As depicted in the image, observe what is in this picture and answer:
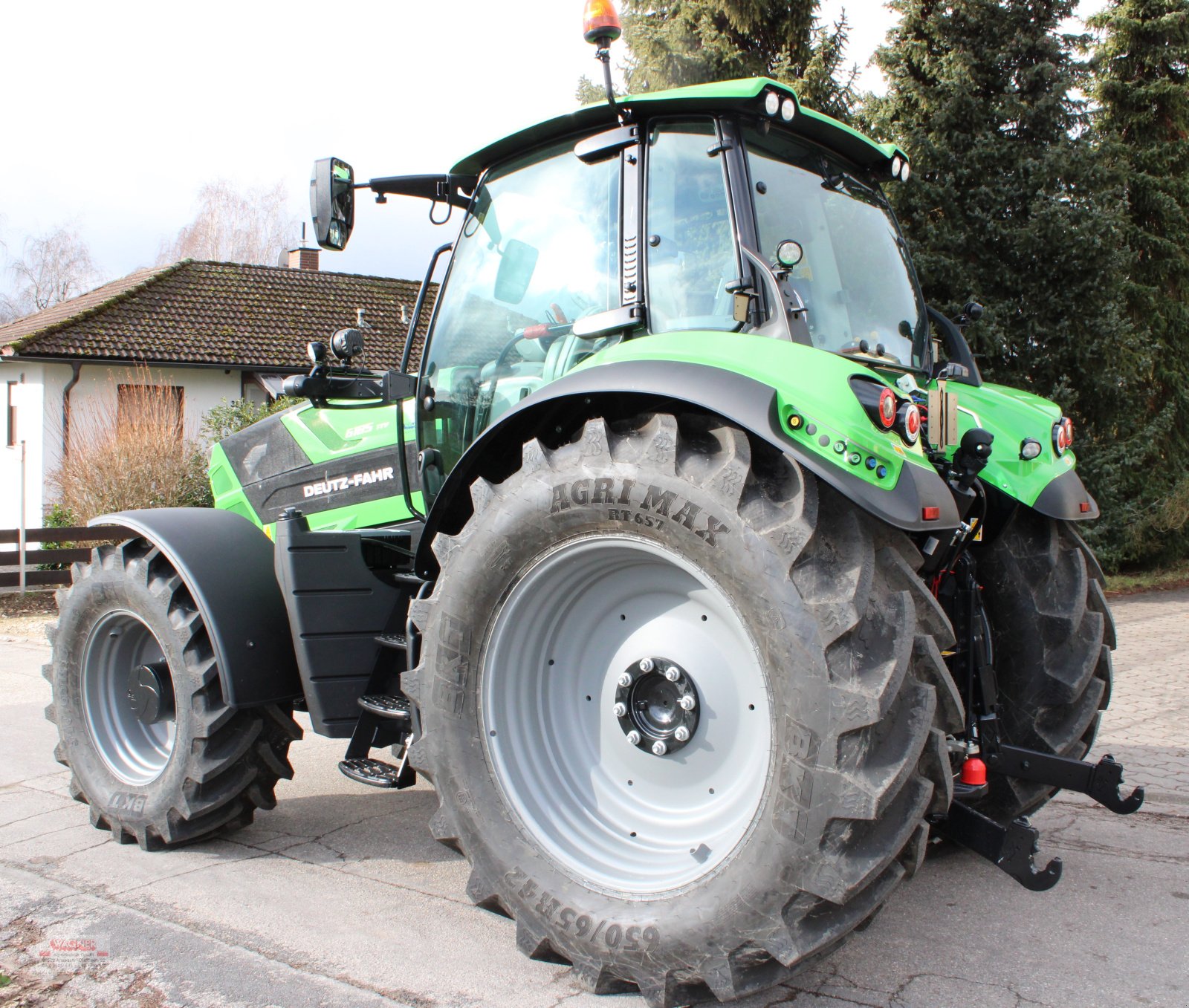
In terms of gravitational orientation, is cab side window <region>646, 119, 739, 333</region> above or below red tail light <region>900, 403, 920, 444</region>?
above

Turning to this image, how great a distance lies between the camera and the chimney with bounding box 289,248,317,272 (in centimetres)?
2962

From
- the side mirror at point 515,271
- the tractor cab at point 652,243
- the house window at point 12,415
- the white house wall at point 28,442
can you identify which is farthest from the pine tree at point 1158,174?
the house window at point 12,415

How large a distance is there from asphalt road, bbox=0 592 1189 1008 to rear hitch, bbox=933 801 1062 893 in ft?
1.14

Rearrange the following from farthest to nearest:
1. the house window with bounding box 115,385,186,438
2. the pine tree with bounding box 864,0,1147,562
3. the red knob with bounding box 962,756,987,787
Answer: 1. the house window with bounding box 115,385,186,438
2. the pine tree with bounding box 864,0,1147,562
3. the red knob with bounding box 962,756,987,787

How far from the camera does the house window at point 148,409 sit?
1634 cm

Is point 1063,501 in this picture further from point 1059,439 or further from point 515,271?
point 515,271

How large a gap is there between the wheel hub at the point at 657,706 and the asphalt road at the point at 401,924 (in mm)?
663

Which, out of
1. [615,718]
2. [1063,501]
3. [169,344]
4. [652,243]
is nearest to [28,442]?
[169,344]

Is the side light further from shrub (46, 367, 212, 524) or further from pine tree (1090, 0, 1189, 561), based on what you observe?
shrub (46, 367, 212, 524)

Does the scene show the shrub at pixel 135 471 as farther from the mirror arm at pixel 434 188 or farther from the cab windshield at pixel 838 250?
the cab windshield at pixel 838 250

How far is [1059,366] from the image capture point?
11.9 metres

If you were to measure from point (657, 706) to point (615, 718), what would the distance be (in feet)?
0.51

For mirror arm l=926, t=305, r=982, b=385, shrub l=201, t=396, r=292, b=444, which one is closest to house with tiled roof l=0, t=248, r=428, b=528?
shrub l=201, t=396, r=292, b=444

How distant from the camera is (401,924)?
3.33 metres
